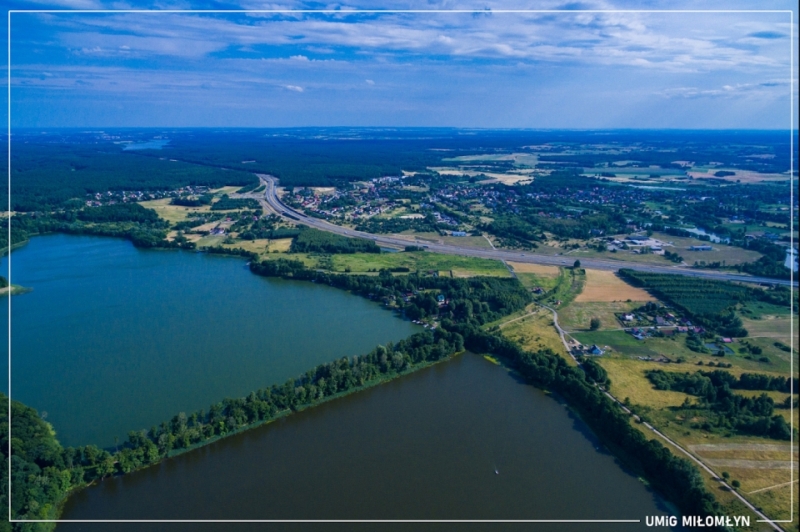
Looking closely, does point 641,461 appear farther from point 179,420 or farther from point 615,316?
point 179,420

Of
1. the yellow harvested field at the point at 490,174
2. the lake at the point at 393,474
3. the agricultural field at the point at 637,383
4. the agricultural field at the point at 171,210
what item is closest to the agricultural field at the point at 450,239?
the agricultural field at the point at 637,383

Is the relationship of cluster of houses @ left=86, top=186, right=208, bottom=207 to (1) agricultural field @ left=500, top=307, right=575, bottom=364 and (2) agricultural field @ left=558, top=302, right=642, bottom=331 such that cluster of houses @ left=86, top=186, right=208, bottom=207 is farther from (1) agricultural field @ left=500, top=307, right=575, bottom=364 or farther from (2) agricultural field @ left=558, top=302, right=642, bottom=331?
(2) agricultural field @ left=558, top=302, right=642, bottom=331

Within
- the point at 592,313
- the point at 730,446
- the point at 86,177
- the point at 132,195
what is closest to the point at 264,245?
the point at 592,313

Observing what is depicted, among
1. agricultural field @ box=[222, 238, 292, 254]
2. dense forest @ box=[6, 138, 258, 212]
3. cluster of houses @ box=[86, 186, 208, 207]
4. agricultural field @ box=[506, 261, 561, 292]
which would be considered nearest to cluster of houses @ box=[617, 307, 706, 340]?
agricultural field @ box=[506, 261, 561, 292]

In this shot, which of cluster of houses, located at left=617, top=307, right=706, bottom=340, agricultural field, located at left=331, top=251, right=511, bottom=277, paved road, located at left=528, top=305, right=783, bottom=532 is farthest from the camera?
agricultural field, located at left=331, top=251, right=511, bottom=277

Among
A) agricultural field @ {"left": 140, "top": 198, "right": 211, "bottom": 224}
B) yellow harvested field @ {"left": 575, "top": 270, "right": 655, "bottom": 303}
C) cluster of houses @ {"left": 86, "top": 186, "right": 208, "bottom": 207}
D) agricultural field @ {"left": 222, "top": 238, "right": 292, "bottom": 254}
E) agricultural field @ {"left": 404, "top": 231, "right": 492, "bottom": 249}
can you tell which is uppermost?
cluster of houses @ {"left": 86, "top": 186, "right": 208, "bottom": 207}

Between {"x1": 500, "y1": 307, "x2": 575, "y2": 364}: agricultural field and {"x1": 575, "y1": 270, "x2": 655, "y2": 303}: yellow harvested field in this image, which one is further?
{"x1": 575, "y1": 270, "x2": 655, "y2": 303}: yellow harvested field
